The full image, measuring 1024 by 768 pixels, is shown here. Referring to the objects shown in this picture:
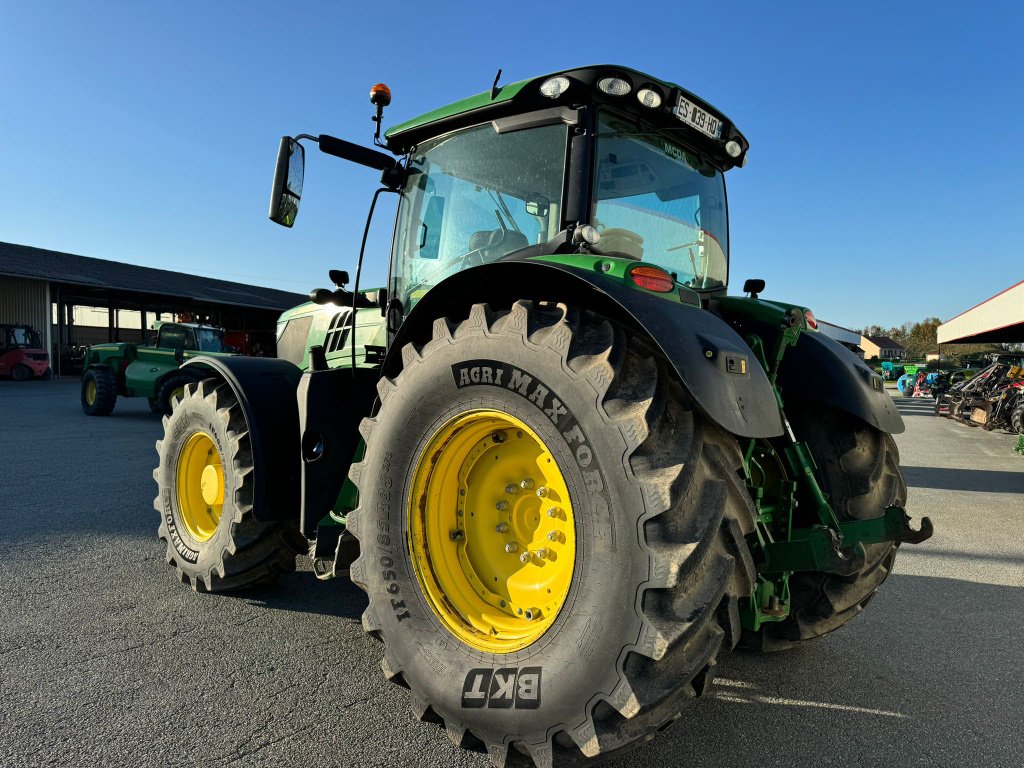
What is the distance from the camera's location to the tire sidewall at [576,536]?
1.76 m

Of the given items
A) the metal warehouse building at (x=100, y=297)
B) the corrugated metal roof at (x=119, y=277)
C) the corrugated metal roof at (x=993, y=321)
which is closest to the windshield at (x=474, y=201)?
the corrugated metal roof at (x=993, y=321)

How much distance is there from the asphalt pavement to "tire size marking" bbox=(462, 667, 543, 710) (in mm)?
267

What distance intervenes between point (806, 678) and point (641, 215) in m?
2.12

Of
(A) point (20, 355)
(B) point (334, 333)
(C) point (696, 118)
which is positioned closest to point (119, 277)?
(A) point (20, 355)

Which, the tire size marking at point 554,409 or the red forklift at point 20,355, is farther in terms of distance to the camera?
the red forklift at point 20,355

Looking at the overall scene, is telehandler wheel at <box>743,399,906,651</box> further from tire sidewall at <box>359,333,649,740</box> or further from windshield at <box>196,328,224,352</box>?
windshield at <box>196,328,224,352</box>

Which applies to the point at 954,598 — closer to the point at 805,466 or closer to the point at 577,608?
the point at 805,466

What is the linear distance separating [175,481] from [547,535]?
2579 mm

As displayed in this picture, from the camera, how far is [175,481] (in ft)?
12.3

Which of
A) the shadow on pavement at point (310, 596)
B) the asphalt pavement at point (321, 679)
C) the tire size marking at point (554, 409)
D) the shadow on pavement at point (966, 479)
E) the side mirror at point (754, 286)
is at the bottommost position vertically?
the shadow on pavement at point (966, 479)

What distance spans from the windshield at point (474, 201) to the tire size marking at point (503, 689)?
1657mm

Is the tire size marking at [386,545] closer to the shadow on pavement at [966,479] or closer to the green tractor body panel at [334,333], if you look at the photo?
the green tractor body panel at [334,333]

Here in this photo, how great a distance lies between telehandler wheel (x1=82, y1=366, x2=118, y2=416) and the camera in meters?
13.1

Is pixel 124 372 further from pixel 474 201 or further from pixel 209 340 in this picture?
pixel 474 201
